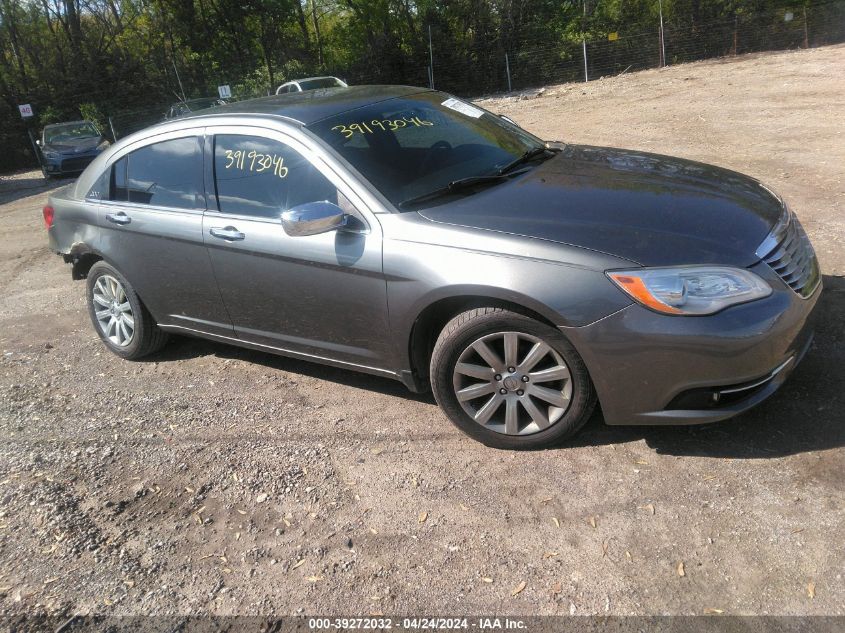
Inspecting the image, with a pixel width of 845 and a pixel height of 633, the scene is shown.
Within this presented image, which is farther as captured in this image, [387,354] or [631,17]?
[631,17]

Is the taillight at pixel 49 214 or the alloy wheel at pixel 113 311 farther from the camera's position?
the taillight at pixel 49 214

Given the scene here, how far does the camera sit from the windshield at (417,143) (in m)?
3.88

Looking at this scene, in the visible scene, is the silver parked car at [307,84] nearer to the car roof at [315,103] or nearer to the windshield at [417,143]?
the car roof at [315,103]

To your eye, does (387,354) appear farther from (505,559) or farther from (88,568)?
(88,568)

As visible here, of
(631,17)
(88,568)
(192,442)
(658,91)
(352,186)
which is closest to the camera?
(88,568)

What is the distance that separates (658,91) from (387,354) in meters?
16.9

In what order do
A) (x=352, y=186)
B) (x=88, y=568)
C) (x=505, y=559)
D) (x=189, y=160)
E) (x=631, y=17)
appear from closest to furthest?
(x=505, y=559), (x=88, y=568), (x=352, y=186), (x=189, y=160), (x=631, y=17)

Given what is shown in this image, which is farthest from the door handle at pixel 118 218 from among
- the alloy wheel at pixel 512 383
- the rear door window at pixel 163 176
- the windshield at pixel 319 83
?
the windshield at pixel 319 83

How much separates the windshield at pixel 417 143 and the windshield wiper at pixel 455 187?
1.3 inches

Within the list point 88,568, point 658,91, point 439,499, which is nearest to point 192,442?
point 88,568

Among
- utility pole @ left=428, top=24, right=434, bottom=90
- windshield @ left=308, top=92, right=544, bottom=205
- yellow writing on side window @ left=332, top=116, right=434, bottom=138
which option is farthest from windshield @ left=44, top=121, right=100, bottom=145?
yellow writing on side window @ left=332, top=116, right=434, bottom=138

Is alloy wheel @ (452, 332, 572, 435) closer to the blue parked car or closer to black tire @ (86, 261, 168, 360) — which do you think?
black tire @ (86, 261, 168, 360)

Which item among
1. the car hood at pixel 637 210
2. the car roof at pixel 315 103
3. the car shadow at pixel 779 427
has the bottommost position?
the car shadow at pixel 779 427

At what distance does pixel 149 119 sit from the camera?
30.1 metres
